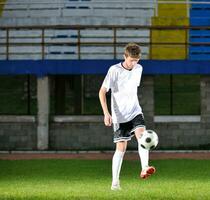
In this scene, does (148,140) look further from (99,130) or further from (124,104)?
(99,130)

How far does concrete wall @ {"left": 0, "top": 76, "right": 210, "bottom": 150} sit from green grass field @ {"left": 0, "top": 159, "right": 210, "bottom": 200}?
16.2 feet

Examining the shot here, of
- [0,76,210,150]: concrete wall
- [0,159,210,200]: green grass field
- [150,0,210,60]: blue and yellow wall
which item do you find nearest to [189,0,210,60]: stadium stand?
[150,0,210,60]: blue and yellow wall

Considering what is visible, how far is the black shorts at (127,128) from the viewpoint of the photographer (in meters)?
13.4

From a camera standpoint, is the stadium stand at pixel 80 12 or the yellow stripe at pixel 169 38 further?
the stadium stand at pixel 80 12

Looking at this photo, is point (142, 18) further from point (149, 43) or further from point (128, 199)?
point (128, 199)

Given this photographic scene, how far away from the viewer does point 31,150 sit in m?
27.9

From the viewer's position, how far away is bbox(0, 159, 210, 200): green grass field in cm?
1273

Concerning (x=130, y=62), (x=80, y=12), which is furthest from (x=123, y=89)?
(x=80, y=12)

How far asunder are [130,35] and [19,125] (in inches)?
177

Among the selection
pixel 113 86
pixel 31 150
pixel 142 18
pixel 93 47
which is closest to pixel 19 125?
pixel 31 150

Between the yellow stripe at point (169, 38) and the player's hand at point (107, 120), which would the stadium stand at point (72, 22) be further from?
the player's hand at point (107, 120)

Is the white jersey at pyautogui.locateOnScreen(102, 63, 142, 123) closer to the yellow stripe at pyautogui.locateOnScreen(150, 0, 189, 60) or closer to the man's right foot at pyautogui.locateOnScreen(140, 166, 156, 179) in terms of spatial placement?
the man's right foot at pyautogui.locateOnScreen(140, 166, 156, 179)

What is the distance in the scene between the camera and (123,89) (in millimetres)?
13328

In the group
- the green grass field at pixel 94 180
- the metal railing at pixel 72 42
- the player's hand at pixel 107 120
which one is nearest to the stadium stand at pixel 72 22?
the metal railing at pixel 72 42
